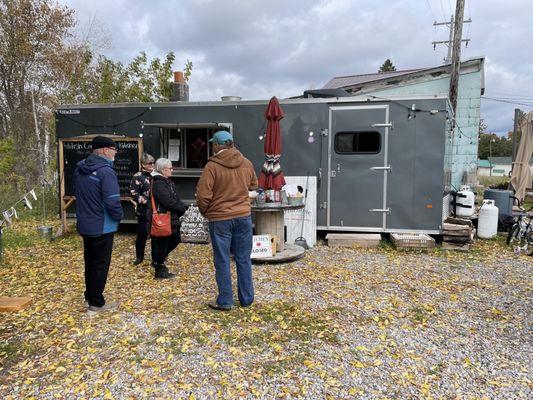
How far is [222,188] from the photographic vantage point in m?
3.69

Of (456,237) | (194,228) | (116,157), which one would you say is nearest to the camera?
(456,237)

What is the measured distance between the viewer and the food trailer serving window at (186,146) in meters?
7.72

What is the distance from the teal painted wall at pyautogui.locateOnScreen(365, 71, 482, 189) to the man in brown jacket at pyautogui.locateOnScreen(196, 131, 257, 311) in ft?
32.5

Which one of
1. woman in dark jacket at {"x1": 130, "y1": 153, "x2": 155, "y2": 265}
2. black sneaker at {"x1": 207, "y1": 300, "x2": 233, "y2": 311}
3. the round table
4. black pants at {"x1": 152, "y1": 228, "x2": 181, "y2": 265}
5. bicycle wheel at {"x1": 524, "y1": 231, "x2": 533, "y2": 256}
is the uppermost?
woman in dark jacket at {"x1": 130, "y1": 153, "x2": 155, "y2": 265}

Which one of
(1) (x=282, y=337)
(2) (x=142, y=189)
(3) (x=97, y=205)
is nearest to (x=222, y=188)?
(3) (x=97, y=205)

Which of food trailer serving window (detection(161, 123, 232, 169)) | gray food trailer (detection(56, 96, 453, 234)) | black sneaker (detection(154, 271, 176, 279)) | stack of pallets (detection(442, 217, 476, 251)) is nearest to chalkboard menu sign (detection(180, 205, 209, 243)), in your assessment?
gray food trailer (detection(56, 96, 453, 234))

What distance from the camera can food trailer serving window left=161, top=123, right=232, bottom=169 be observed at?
7.72m

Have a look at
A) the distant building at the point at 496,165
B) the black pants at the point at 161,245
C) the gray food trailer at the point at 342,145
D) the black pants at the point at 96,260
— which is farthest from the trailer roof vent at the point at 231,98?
the distant building at the point at 496,165

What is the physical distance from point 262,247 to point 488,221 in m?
4.73

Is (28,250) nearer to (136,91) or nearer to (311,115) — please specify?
(311,115)

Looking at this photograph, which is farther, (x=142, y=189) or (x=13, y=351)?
(x=142, y=189)

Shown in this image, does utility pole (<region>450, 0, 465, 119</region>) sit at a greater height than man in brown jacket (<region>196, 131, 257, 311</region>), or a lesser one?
greater

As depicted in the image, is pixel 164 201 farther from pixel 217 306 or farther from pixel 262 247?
pixel 262 247

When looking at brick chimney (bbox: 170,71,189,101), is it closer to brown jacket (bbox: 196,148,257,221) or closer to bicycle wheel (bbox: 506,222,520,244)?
brown jacket (bbox: 196,148,257,221)
